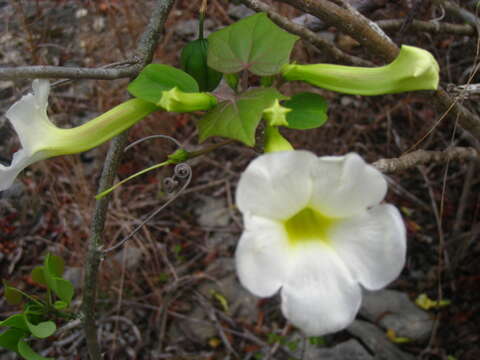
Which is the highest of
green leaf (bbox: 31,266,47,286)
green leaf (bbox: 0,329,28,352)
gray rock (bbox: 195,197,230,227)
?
green leaf (bbox: 31,266,47,286)

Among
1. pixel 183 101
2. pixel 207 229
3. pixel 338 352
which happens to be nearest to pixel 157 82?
pixel 183 101

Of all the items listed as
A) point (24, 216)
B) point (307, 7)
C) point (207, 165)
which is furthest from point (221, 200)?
point (307, 7)

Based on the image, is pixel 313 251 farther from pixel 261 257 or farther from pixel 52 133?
pixel 52 133

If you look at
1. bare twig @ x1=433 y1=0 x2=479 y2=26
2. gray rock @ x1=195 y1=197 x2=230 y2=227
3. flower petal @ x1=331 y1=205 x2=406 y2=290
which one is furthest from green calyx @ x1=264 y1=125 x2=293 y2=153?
gray rock @ x1=195 y1=197 x2=230 y2=227

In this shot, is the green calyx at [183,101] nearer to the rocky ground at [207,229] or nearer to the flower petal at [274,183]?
the flower petal at [274,183]

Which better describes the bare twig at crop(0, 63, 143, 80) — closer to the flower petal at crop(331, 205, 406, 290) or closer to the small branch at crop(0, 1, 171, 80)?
the small branch at crop(0, 1, 171, 80)

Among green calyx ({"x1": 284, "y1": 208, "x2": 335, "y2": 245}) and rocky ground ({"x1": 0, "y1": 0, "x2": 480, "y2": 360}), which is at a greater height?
green calyx ({"x1": 284, "y1": 208, "x2": 335, "y2": 245})

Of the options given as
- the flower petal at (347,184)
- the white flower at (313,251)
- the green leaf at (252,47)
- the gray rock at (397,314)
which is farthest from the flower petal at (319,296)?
the gray rock at (397,314)
